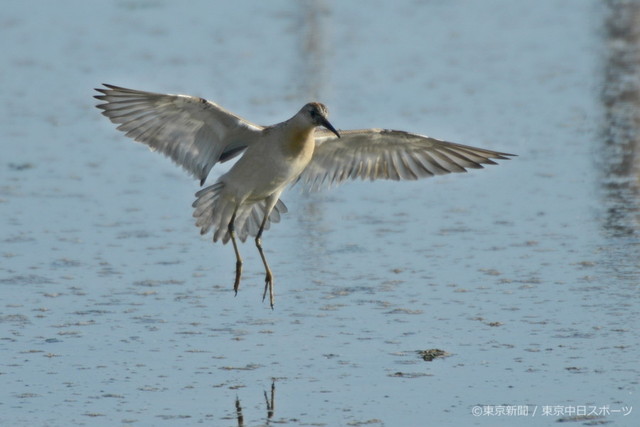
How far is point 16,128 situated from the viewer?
38.6 feet

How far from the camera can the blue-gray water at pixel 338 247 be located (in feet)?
20.9

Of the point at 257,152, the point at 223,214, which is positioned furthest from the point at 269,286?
the point at 257,152

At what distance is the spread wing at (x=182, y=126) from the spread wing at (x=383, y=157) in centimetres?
62

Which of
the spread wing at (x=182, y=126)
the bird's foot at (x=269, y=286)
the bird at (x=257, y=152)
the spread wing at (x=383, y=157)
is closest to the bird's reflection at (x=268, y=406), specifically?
the bird's foot at (x=269, y=286)

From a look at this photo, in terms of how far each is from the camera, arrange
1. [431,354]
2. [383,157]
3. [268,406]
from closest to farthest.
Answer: [268,406], [431,354], [383,157]

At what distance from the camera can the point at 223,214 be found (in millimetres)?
8141

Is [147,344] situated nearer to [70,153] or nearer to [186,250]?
[186,250]

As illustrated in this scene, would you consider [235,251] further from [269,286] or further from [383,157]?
[383,157]

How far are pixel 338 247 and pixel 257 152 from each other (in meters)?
1.43

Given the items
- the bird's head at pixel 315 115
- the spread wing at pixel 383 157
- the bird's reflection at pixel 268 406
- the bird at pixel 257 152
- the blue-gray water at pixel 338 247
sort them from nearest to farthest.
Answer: the bird's reflection at pixel 268 406 → the blue-gray water at pixel 338 247 → the bird's head at pixel 315 115 → the bird at pixel 257 152 → the spread wing at pixel 383 157

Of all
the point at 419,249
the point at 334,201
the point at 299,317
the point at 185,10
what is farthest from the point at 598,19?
the point at 299,317

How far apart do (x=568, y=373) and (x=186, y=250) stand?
344 cm

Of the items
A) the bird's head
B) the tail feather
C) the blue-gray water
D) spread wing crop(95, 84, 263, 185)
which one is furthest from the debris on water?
spread wing crop(95, 84, 263, 185)

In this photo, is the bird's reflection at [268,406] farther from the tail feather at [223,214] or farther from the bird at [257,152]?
the tail feather at [223,214]
